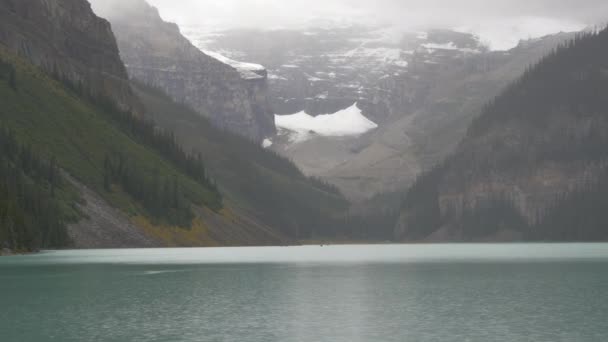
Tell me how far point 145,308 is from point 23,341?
1987cm

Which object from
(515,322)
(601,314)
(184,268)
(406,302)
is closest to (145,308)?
(406,302)

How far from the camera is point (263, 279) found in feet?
387

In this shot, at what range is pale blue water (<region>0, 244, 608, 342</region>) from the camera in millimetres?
66000

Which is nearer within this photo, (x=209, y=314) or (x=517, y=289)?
(x=209, y=314)

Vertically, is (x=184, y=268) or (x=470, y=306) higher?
(x=470, y=306)

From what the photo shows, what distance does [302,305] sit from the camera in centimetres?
A: 8425

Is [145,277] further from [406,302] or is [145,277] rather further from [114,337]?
[114,337]

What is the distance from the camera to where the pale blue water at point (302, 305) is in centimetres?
6600

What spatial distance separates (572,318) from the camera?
238 feet

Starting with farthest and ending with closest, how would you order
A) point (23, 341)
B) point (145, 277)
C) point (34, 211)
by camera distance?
point (34, 211) < point (145, 277) < point (23, 341)

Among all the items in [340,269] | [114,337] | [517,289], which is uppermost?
[114,337]

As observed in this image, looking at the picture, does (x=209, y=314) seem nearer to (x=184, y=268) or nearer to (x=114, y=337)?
(x=114, y=337)

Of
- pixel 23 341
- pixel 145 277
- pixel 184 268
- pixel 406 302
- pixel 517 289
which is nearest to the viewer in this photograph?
pixel 23 341

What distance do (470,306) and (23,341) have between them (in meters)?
38.1
